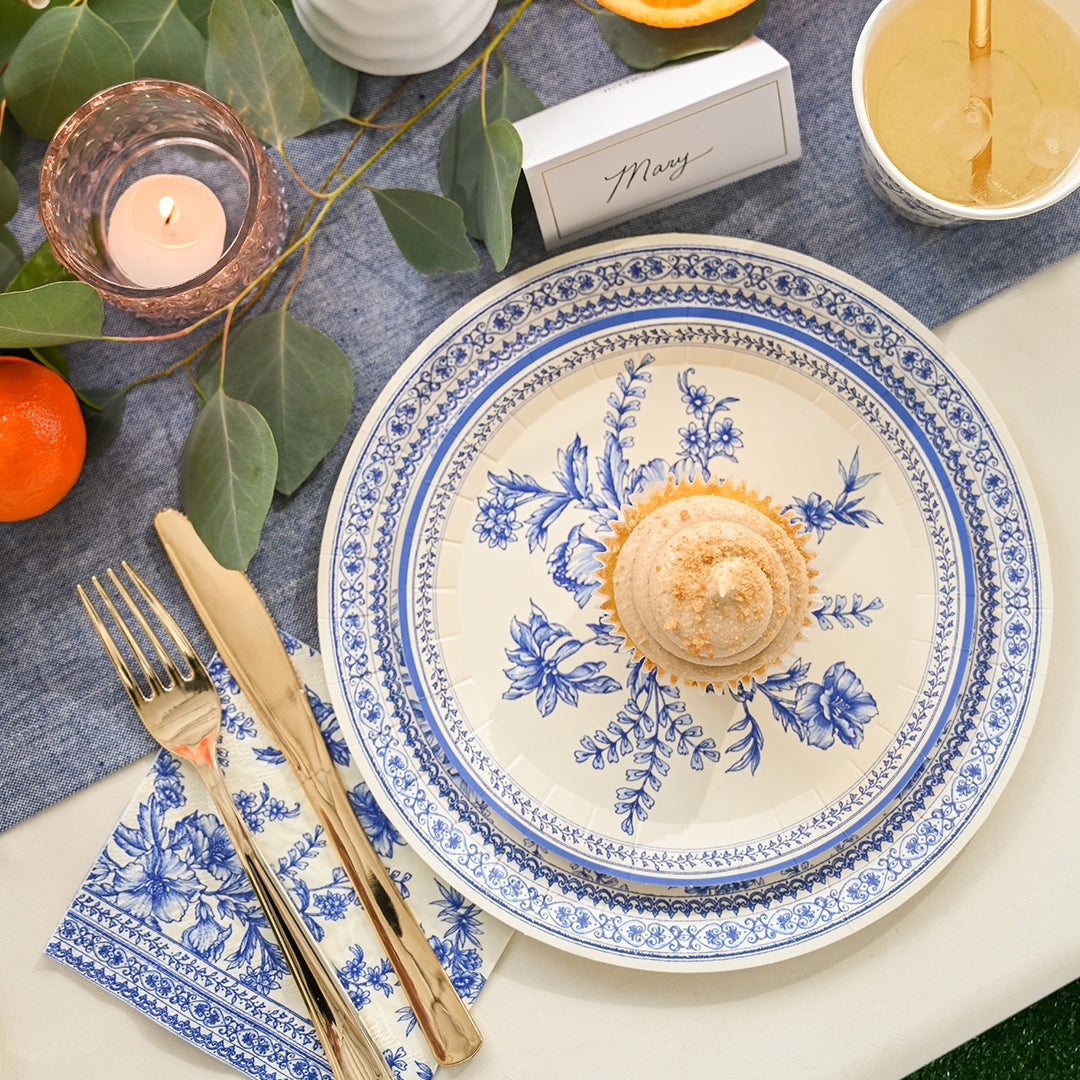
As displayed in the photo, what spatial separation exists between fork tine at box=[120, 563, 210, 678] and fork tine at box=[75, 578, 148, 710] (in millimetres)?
35

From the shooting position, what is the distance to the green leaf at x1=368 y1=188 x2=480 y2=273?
0.82 m

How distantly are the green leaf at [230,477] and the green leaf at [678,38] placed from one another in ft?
1.55

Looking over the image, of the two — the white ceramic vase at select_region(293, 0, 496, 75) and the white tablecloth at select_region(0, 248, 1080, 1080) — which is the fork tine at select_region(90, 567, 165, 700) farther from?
the white ceramic vase at select_region(293, 0, 496, 75)

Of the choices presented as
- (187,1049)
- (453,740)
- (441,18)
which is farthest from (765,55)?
(187,1049)

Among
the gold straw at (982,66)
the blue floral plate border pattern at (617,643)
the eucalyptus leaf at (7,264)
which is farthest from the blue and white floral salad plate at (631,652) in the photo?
the eucalyptus leaf at (7,264)

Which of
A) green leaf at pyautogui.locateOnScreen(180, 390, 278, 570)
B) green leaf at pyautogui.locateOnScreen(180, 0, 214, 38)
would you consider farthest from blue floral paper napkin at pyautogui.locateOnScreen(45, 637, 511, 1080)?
green leaf at pyautogui.locateOnScreen(180, 0, 214, 38)

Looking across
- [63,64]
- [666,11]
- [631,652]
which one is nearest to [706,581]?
[631,652]

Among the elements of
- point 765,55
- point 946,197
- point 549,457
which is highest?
point 765,55

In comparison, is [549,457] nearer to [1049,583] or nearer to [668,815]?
[668,815]

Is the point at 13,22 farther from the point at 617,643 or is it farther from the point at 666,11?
the point at 617,643

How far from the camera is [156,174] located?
89 centimetres

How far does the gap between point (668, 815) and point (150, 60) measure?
829mm

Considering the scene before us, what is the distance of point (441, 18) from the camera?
824 mm

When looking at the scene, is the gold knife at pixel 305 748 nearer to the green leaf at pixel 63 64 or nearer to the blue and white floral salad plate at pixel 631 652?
the blue and white floral salad plate at pixel 631 652
